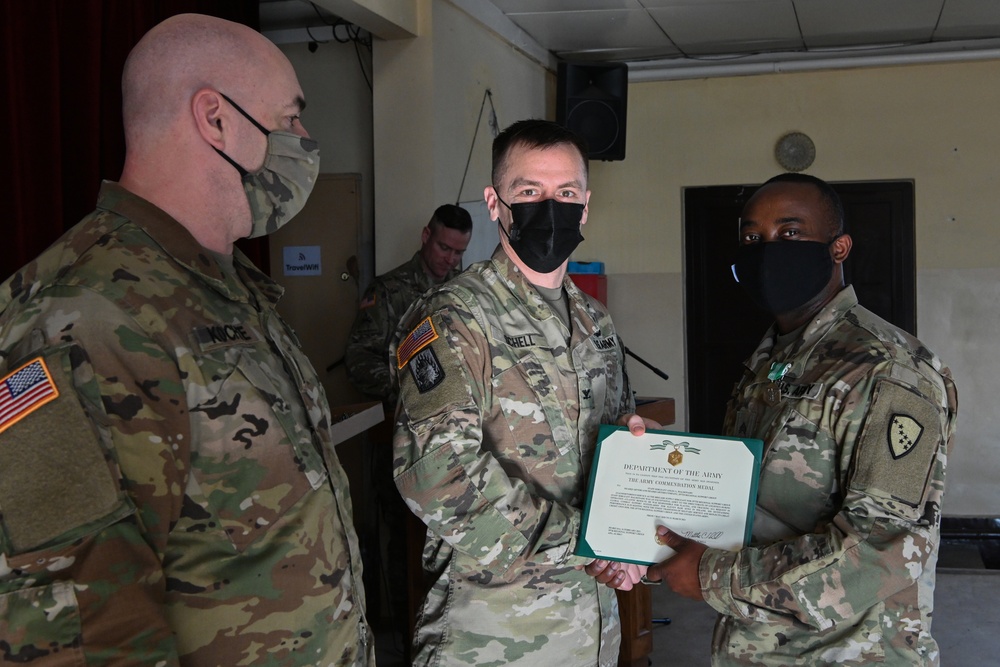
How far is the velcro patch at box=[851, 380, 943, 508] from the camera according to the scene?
1.54 m

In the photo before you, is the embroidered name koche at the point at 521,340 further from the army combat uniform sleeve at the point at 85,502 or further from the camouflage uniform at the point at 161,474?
the army combat uniform sleeve at the point at 85,502

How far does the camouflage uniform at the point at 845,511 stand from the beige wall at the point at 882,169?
4.86m

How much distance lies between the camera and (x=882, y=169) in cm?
621

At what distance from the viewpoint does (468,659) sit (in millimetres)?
1746

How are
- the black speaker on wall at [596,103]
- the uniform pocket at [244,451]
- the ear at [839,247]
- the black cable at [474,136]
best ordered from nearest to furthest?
1. the uniform pocket at [244,451]
2. the ear at [839,247]
3. the black cable at [474,136]
4. the black speaker on wall at [596,103]

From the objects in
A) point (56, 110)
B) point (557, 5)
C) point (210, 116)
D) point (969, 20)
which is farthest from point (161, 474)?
point (969, 20)

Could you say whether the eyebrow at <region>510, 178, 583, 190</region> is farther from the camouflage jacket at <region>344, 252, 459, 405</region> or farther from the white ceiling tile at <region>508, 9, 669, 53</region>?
the white ceiling tile at <region>508, 9, 669, 53</region>

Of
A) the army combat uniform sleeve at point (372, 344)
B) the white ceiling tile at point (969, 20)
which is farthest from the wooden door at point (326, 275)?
the white ceiling tile at point (969, 20)

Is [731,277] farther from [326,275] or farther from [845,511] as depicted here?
[845,511]

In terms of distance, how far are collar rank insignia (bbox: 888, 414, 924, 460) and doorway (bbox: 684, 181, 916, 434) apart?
4866mm

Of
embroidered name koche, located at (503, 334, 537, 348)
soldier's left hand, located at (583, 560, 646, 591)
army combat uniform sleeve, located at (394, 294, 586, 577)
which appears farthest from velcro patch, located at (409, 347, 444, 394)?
soldier's left hand, located at (583, 560, 646, 591)

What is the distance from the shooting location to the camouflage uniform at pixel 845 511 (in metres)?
1.54

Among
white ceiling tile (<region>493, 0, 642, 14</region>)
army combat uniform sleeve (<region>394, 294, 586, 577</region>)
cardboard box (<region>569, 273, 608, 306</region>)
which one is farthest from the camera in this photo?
cardboard box (<region>569, 273, 608, 306</region>)

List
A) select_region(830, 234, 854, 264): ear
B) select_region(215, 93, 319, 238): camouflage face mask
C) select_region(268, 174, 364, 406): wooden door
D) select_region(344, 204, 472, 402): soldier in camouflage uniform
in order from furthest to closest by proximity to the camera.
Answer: select_region(268, 174, 364, 406): wooden door < select_region(344, 204, 472, 402): soldier in camouflage uniform < select_region(830, 234, 854, 264): ear < select_region(215, 93, 319, 238): camouflage face mask
